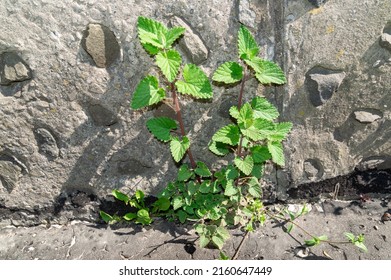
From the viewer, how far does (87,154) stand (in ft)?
5.80

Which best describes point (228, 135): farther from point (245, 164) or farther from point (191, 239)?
point (191, 239)

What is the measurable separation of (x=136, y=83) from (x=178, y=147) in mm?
338

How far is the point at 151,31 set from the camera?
4.57 feet

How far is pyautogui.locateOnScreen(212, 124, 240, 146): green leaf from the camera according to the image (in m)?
1.57

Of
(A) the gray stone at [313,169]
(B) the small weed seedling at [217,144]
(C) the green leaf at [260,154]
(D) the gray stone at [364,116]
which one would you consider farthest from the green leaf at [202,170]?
(D) the gray stone at [364,116]

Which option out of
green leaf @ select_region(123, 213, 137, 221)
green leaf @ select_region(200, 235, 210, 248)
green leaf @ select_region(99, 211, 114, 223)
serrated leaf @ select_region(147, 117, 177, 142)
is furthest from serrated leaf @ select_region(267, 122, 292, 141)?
green leaf @ select_region(99, 211, 114, 223)

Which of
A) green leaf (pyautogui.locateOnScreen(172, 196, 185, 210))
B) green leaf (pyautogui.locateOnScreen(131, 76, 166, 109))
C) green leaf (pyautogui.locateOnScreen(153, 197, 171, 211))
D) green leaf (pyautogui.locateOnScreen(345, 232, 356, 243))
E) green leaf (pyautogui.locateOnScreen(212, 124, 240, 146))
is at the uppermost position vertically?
green leaf (pyautogui.locateOnScreen(131, 76, 166, 109))

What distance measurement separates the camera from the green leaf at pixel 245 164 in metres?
1.60

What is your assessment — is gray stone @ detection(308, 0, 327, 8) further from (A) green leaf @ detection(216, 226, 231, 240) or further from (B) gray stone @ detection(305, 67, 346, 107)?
(A) green leaf @ detection(216, 226, 231, 240)

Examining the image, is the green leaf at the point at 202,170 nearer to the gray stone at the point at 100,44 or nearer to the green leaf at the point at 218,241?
the green leaf at the point at 218,241

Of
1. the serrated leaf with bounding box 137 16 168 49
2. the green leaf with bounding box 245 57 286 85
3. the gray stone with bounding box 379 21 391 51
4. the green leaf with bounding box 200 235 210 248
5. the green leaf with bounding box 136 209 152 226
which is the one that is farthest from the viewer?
the green leaf with bounding box 136 209 152 226

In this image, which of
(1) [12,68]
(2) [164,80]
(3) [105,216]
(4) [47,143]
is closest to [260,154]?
(2) [164,80]

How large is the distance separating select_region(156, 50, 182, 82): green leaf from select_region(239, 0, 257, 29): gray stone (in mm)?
333

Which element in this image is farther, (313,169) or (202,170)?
(313,169)
